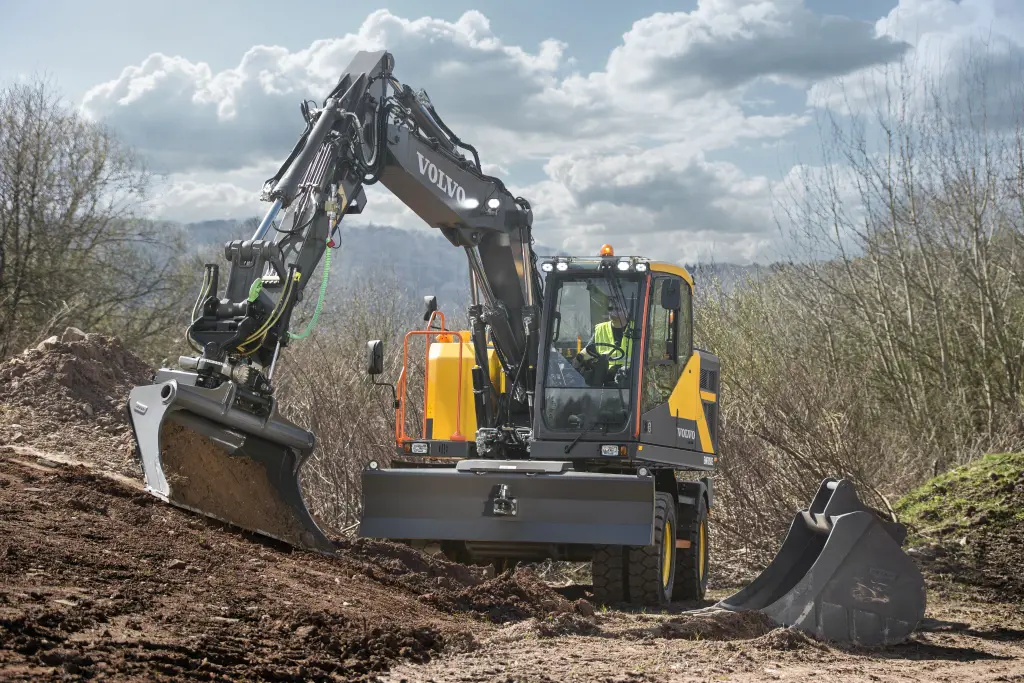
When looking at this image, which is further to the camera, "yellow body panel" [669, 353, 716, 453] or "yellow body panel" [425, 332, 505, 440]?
"yellow body panel" [425, 332, 505, 440]

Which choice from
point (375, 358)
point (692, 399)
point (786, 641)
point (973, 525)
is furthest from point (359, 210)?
point (973, 525)

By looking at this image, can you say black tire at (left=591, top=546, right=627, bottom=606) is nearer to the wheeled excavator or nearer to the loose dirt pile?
the wheeled excavator

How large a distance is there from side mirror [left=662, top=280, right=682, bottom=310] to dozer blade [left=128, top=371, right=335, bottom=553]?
3.11m

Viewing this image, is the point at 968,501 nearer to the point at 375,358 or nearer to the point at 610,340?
the point at 610,340

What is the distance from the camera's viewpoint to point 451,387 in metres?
9.96

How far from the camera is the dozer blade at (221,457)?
254 inches

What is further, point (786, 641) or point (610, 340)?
point (610, 340)

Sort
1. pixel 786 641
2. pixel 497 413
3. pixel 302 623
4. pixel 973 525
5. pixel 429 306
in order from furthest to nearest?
pixel 973 525 → pixel 429 306 → pixel 497 413 → pixel 786 641 → pixel 302 623

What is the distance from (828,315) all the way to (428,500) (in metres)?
11.1

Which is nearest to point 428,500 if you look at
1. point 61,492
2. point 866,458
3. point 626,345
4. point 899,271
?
point 626,345

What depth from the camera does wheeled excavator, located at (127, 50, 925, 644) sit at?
6.97 metres

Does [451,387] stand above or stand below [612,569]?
above

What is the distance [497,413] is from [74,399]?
4167 mm

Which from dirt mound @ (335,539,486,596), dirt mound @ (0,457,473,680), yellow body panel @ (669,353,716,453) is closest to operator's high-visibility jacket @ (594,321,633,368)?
yellow body panel @ (669,353,716,453)
